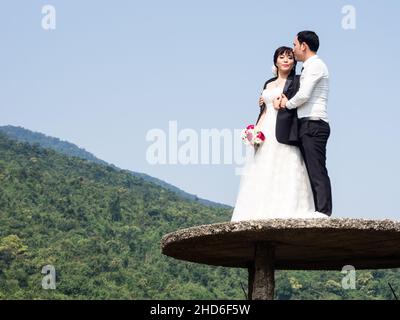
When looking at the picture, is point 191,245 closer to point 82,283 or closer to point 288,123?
point 288,123

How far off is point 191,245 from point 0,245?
178ft

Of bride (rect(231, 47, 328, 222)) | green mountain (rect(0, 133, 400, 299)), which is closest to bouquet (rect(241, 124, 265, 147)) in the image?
bride (rect(231, 47, 328, 222))

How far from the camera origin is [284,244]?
493 inches

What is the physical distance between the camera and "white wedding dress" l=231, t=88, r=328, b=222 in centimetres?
1237

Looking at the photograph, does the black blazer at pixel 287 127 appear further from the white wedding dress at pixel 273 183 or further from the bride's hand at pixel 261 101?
the bride's hand at pixel 261 101

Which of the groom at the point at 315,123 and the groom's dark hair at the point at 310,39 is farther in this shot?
the groom's dark hair at the point at 310,39

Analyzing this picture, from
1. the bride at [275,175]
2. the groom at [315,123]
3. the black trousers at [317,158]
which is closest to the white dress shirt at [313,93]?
the groom at [315,123]

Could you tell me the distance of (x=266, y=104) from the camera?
1305cm

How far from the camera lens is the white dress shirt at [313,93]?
12430mm

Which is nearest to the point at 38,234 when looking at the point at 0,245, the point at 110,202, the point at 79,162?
the point at 0,245

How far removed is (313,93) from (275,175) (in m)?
1.20

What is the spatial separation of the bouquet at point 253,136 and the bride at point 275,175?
0.20 ft

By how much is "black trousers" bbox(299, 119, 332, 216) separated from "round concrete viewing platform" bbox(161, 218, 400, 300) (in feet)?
1.98

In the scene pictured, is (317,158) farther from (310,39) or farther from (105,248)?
(105,248)
